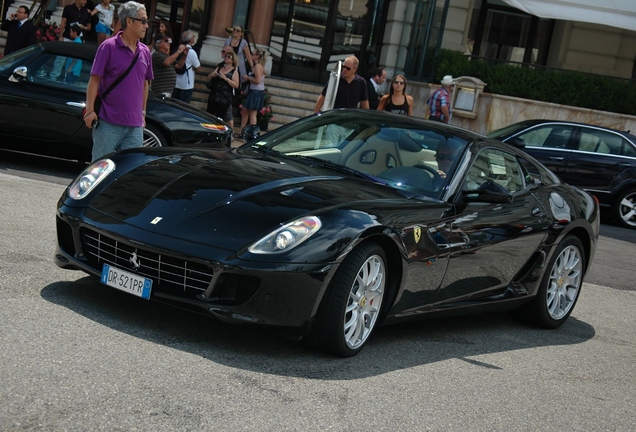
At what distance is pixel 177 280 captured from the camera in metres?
5.38

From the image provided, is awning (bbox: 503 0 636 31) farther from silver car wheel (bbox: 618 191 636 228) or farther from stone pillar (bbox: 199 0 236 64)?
silver car wheel (bbox: 618 191 636 228)

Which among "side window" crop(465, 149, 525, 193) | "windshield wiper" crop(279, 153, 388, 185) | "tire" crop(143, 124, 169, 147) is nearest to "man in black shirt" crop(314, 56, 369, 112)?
"tire" crop(143, 124, 169, 147)

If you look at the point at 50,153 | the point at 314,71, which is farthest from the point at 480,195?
the point at 314,71

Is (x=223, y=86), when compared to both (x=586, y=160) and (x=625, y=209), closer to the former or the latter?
(x=586, y=160)

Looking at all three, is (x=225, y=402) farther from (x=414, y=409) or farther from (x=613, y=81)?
(x=613, y=81)

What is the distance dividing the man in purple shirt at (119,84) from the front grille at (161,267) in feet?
8.73

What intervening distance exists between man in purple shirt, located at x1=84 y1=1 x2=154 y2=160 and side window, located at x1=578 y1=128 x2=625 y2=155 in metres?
10.3

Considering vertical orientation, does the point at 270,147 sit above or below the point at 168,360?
above

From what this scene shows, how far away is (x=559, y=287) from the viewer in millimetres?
7766

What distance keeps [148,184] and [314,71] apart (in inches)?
757

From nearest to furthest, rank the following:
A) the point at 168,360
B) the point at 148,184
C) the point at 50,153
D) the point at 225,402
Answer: the point at 225,402, the point at 168,360, the point at 148,184, the point at 50,153

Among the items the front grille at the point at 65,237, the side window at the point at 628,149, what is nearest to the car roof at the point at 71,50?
the front grille at the point at 65,237

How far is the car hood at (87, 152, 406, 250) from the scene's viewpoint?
5457mm

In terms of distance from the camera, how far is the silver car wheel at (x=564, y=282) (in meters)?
7.70
